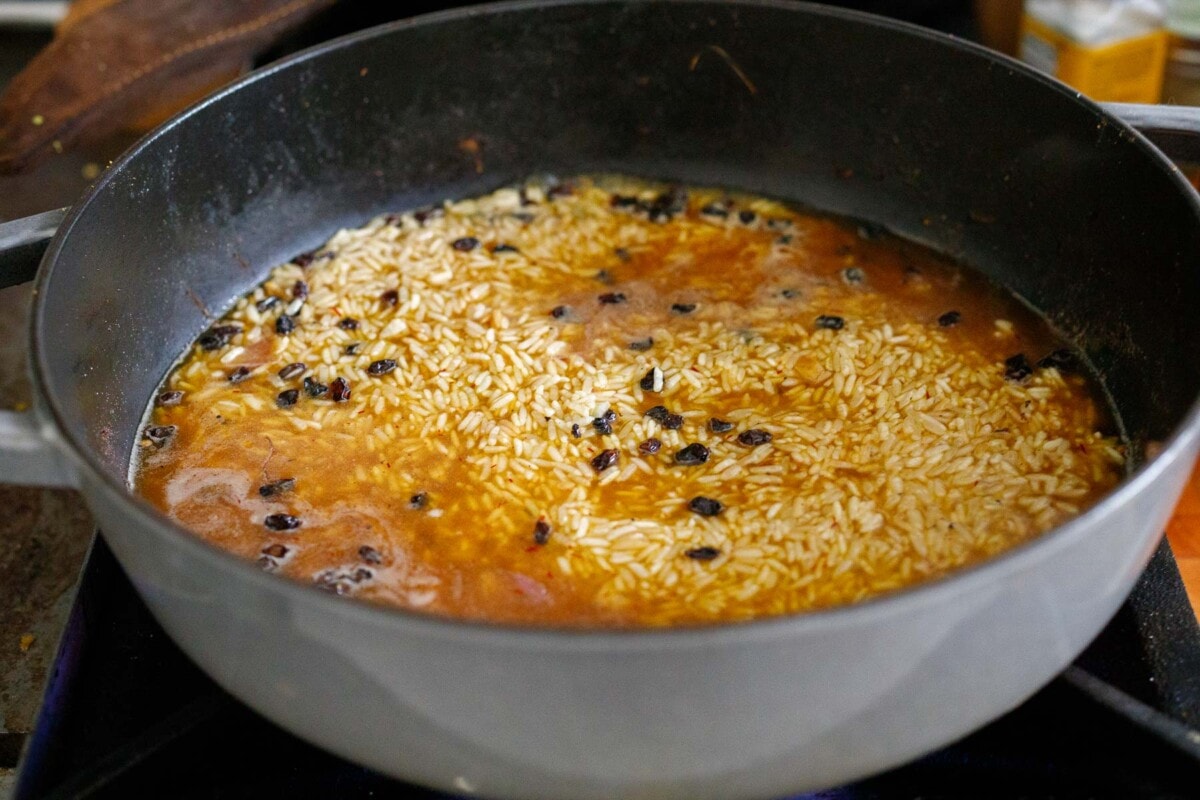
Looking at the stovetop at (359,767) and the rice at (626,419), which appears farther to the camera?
the rice at (626,419)

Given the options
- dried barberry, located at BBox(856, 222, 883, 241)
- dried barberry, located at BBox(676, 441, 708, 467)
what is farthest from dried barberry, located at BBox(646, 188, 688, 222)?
dried barberry, located at BBox(676, 441, 708, 467)

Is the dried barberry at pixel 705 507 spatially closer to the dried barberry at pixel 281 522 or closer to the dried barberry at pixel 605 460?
the dried barberry at pixel 605 460

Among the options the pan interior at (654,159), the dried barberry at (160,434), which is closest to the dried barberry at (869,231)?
the pan interior at (654,159)

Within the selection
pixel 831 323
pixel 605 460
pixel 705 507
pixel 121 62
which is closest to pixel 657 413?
pixel 605 460

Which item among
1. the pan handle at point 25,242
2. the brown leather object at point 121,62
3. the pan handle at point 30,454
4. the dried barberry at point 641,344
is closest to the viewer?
the pan handle at point 30,454

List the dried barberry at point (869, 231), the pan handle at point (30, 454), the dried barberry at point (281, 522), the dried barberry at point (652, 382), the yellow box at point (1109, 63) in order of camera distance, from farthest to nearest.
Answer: the yellow box at point (1109, 63)
the dried barberry at point (869, 231)
the dried barberry at point (652, 382)
the dried barberry at point (281, 522)
the pan handle at point (30, 454)

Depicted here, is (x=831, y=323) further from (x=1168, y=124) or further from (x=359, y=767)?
(x=359, y=767)

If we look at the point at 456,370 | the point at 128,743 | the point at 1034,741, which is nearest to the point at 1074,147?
the point at 1034,741
